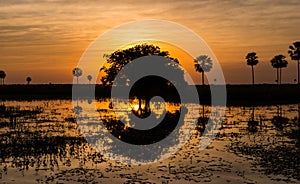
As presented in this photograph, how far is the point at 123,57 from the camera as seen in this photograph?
201ft

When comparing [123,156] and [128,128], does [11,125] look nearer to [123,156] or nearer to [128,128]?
[128,128]

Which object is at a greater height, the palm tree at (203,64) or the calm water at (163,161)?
the palm tree at (203,64)

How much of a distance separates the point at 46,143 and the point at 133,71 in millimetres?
30175

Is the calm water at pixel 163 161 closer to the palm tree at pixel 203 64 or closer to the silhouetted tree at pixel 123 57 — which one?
the silhouetted tree at pixel 123 57

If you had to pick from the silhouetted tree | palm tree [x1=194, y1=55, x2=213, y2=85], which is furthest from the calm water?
palm tree [x1=194, y1=55, x2=213, y2=85]

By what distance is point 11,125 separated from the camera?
4097 centimetres

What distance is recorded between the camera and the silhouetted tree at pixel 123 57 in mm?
60875

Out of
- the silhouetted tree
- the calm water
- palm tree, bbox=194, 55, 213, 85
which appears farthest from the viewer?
palm tree, bbox=194, 55, 213, 85

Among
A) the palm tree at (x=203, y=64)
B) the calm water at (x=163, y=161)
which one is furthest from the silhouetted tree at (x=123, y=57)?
the palm tree at (x=203, y=64)

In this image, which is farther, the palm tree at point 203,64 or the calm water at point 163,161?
the palm tree at point 203,64

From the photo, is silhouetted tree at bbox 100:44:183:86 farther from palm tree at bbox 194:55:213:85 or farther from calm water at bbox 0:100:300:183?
palm tree at bbox 194:55:213:85

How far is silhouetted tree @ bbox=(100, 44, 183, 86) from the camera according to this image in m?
60.9

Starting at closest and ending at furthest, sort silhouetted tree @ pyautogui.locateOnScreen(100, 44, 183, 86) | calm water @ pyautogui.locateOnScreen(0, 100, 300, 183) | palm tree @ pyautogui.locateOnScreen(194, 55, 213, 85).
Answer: calm water @ pyautogui.locateOnScreen(0, 100, 300, 183), silhouetted tree @ pyautogui.locateOnScreen(100, 44, 183, 86), palm tree @ pyautogui.locateOnScreen(194, 55, 213, 85)

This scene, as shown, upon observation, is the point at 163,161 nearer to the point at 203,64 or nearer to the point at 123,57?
the point at 123,57
